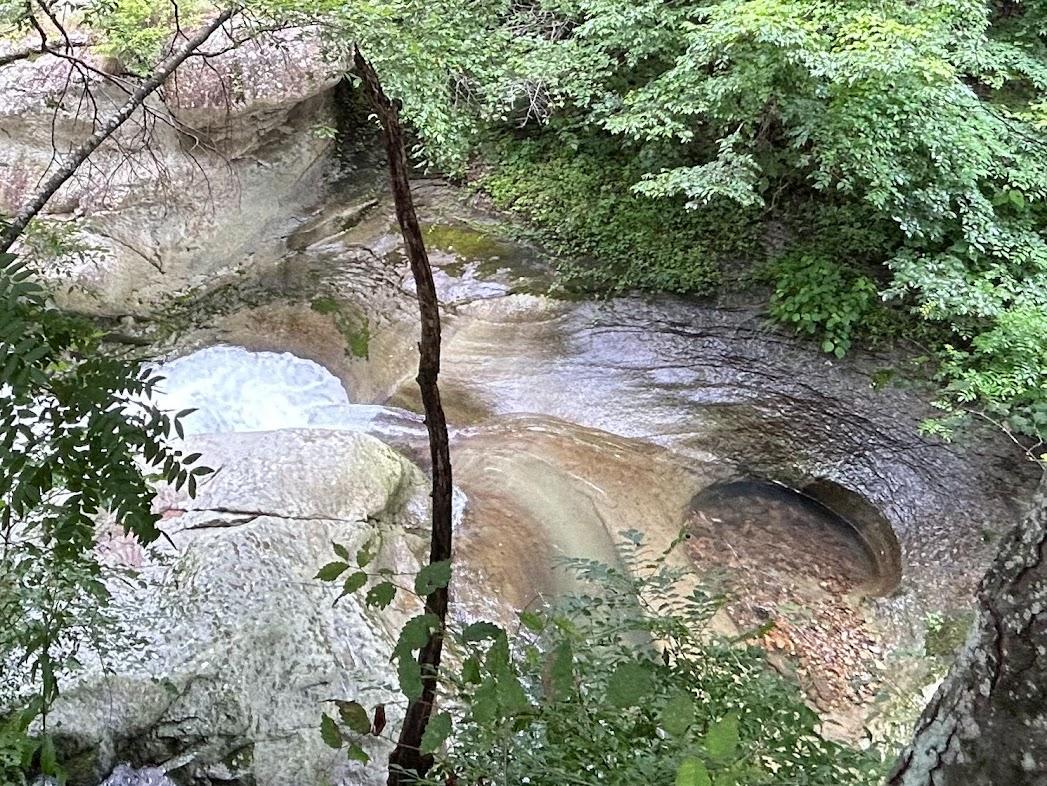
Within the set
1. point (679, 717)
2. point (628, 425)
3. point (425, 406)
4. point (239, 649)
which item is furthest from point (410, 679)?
point (628, 425)

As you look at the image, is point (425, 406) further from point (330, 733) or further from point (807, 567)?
point (807, 567)

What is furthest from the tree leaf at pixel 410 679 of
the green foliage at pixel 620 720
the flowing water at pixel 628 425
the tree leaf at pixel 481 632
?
the flowing water at pixel 628 425

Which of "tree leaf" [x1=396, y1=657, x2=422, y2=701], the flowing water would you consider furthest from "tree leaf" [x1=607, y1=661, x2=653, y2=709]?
the flowing water

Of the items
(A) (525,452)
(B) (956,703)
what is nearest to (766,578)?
(A) (525,452)

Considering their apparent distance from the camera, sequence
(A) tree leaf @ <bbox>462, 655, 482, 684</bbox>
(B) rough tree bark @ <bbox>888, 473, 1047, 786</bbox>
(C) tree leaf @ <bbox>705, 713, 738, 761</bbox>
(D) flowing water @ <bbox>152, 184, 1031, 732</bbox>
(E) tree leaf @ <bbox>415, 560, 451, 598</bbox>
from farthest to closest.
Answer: (D) flowing water @ <bbox>152, 184, 1031, 732</bbox>
(E) tree leaf @ <bbox>415, 560, 451, 598</bbox>
(A) tree leaf @ <bbox>462, 655, 482, 684</bbox>
(C) tree leaf @ <bbox>705, 713, 738, 761</bbox>
(B) rough tree bark @ <bbox>888, 473, 1047, 786</bbox>

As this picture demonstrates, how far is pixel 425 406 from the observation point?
76.4 inches

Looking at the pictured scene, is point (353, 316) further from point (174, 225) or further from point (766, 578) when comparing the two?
point (766, 578)

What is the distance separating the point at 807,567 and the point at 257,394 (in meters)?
4.50

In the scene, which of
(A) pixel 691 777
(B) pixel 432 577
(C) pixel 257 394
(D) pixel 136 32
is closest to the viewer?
(A) pixel 691 777

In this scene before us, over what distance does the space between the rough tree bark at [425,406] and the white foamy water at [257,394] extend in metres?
3.94

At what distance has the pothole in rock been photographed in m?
4.30

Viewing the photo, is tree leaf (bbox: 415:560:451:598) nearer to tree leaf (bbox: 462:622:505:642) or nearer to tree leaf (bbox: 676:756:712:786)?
tree leaf (bbox: 462:622:505:642)

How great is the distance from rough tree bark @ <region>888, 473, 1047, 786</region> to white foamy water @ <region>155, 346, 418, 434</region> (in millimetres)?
5090

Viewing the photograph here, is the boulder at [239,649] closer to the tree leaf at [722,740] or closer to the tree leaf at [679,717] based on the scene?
the tree leaf at [679,717]
